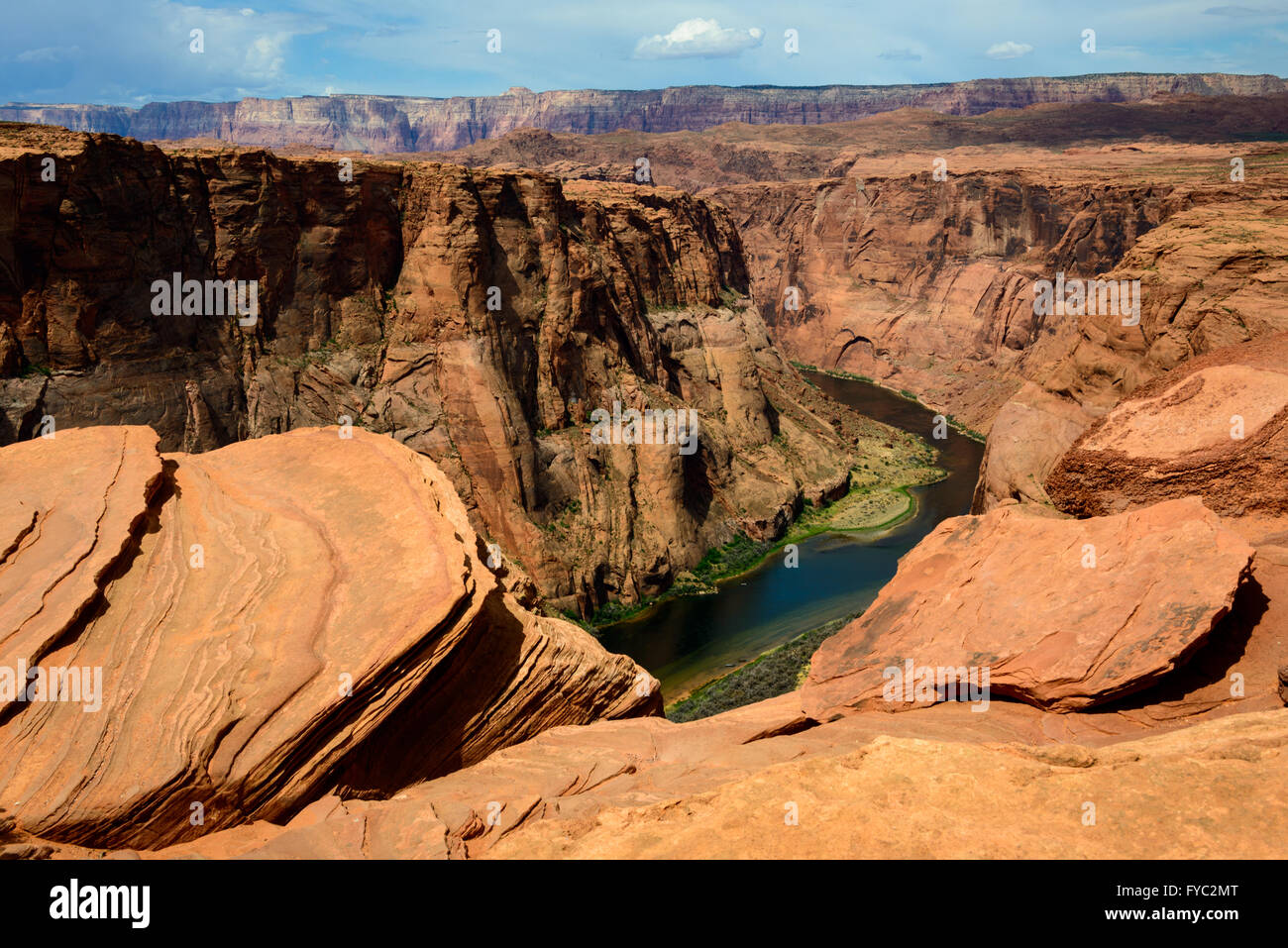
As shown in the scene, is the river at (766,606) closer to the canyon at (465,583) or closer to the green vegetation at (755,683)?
the green vegetation at (755,683)

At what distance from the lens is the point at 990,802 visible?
9438 millimetres

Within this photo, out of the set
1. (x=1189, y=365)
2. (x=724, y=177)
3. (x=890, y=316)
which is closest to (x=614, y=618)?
(x=1189, y=365)

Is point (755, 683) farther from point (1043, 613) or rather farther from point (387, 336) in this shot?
point (387, 336)

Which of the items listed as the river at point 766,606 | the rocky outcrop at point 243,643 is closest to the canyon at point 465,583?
the rocky outcrop at point 243,643

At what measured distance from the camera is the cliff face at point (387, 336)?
112 feet

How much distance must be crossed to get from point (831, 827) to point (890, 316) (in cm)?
10095

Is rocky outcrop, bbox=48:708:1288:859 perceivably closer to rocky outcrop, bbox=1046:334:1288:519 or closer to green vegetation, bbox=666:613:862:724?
rocky outcrop, bbox=1046:334:1288:519

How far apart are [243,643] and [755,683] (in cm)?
2606

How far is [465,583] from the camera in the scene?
13.4m

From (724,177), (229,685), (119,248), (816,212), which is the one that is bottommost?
(229,685)

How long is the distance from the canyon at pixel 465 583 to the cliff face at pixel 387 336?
179 mm

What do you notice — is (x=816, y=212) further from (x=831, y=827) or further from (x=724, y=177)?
(x=831, y=827)

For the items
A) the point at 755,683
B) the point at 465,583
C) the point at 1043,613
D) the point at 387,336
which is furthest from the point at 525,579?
the point at 387,336

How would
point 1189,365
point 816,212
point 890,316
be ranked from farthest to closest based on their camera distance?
point 816,212 < point 890,316 < point 1189,365
